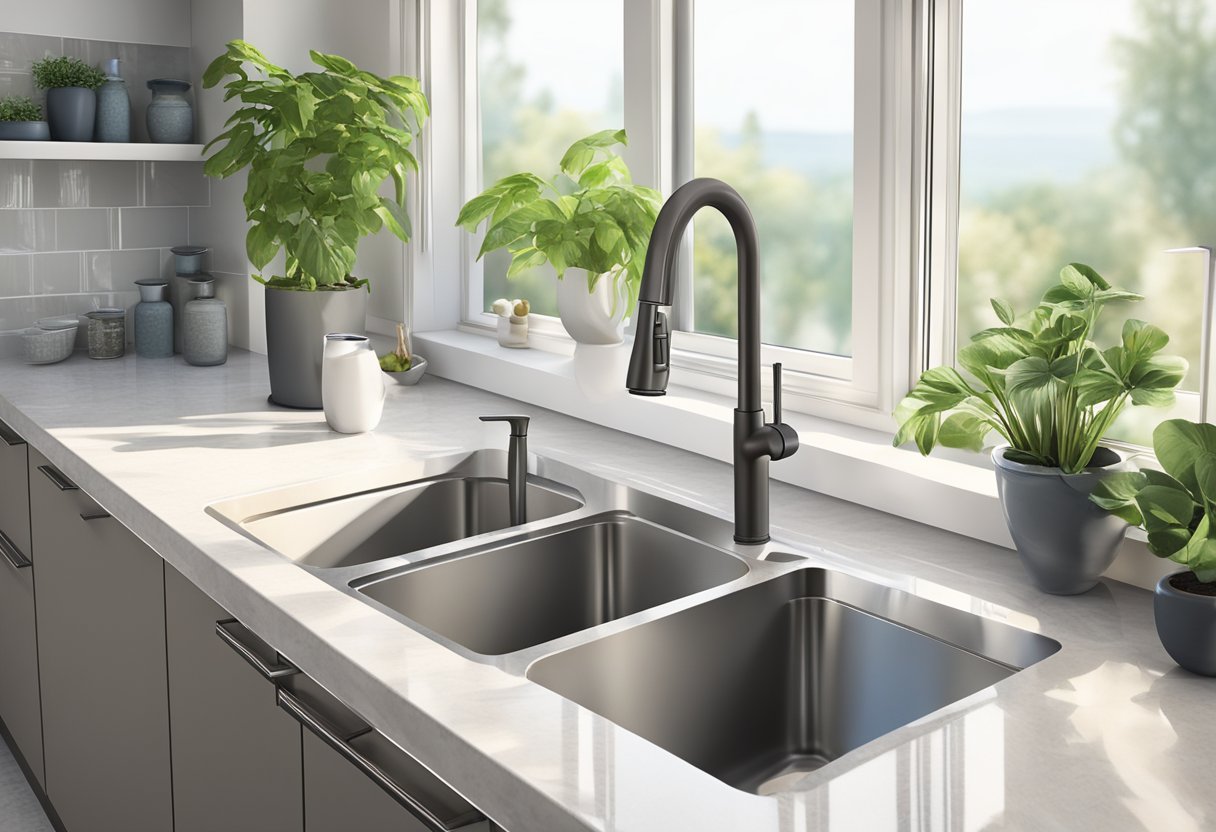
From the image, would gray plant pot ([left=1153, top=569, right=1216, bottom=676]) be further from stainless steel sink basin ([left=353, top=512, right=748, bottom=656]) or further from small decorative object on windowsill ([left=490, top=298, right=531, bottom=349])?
small decorative object on windowsill ([left=490, top=298, right=531, bottom=349])

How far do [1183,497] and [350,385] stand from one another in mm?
1383

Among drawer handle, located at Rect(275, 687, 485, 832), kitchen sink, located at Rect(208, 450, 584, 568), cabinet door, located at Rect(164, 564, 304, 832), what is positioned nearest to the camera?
drawer handle, located at Rect(275, 687, 485, 832)

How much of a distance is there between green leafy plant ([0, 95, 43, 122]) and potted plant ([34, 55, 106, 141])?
0.14 feet

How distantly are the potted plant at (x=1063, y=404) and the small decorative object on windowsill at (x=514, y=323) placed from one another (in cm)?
131

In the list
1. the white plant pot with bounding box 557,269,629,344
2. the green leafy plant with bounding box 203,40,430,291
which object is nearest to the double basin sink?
the white plant pot with bounding box 557,269,629,344

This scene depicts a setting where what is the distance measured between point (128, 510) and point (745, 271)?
0.95 metres

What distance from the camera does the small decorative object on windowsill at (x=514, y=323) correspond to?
8.11ft

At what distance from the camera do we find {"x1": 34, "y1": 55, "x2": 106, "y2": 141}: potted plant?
274cm

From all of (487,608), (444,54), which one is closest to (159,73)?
(444,54)

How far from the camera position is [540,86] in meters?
2.47

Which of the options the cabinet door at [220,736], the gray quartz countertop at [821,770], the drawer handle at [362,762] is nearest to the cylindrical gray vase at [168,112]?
the gray quartz countertop at [821,770]

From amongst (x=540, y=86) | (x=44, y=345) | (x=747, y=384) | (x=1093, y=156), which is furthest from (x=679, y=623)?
(x=44, y=345)

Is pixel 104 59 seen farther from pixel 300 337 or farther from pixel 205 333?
pixel 300 337

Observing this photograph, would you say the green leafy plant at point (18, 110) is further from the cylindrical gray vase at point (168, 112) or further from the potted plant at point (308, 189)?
the potted plant at point (308, 189)
